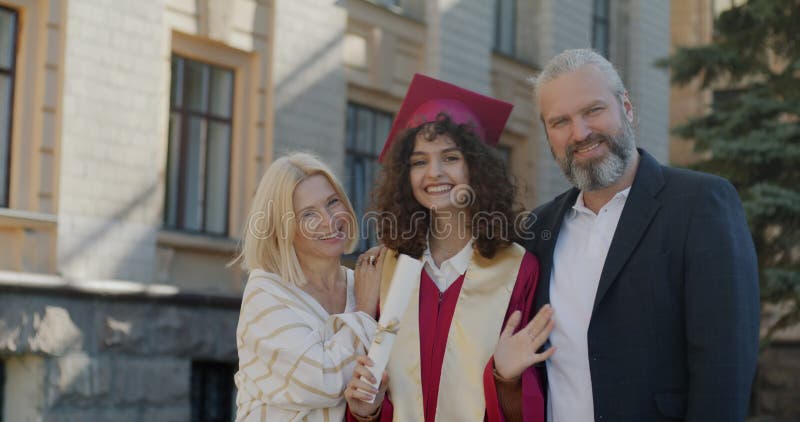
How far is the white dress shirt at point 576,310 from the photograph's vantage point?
4273 mm

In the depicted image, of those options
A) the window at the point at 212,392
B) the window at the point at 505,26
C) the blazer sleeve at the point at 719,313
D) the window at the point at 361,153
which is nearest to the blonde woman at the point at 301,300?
the blazer sleeve at the point at 719,313

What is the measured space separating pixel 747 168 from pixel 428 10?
4.11 m

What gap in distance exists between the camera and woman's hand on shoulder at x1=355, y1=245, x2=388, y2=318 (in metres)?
4.63

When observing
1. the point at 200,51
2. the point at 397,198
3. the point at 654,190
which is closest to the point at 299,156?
the point at 397,198

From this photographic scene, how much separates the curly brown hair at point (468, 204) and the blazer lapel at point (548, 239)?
5.5 inches

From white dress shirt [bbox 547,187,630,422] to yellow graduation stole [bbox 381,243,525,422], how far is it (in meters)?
0.23

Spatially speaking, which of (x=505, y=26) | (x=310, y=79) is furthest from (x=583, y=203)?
(x=505, y=26)

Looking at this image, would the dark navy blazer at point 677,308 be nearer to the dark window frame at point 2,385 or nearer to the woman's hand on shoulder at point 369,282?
the woman's hand on shoulder at point 369,282

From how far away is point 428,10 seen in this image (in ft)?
44.7

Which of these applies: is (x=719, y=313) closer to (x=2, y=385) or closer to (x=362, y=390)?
(x=362, y=390)

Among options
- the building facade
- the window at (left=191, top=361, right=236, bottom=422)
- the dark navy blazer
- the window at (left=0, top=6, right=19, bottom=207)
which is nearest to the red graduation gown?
the dark navy blazer

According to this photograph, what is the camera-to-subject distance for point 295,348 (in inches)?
173

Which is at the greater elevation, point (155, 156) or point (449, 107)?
point (155, 156)

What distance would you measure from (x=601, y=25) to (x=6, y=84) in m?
10.6
